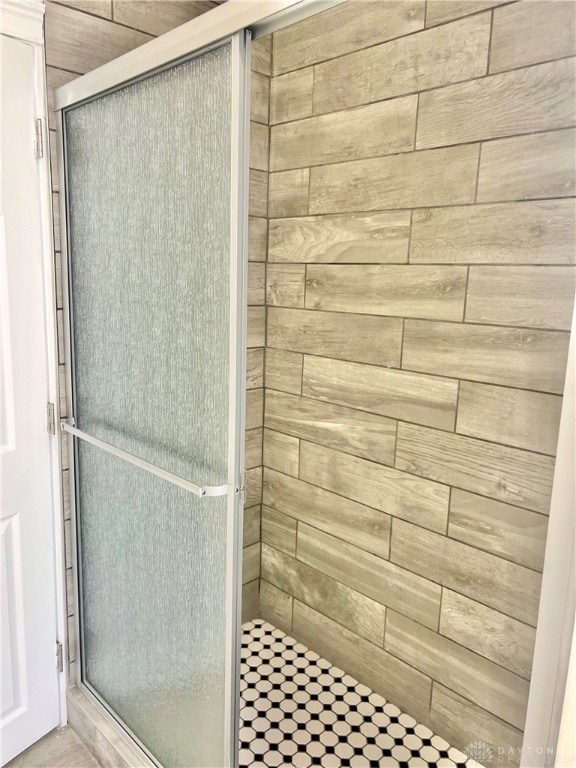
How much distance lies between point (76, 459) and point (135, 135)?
0.95m

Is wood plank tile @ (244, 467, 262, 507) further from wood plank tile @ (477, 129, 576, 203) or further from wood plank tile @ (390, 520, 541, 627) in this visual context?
wood plank tile @ (477, 129, 576, 203)

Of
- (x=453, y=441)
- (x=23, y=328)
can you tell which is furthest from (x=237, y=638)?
(x=23, y=328)

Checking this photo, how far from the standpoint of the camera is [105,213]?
150 cm

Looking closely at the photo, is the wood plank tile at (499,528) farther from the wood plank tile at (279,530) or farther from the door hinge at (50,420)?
the door hinge at (50,420)

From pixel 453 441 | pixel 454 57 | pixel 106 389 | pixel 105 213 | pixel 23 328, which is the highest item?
pixel 454 57

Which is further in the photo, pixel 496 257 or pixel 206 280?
pixel 496 257

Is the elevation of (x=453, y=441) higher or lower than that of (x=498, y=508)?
higher

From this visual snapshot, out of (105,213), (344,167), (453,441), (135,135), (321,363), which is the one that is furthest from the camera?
(321,363)

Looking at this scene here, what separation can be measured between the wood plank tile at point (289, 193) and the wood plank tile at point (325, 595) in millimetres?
1378

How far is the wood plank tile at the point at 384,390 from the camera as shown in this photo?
1.75m

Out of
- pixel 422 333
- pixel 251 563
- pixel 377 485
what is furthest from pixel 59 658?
pixel 422 333

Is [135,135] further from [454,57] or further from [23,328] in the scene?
[454,57]

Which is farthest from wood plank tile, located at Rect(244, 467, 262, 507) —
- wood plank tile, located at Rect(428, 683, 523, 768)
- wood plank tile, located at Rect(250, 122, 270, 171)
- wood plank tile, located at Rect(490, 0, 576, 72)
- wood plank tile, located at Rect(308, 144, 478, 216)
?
wood plank tile, located at Rect(490, 0, 576, 72)

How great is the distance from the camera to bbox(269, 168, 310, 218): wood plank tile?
2.09m
